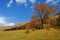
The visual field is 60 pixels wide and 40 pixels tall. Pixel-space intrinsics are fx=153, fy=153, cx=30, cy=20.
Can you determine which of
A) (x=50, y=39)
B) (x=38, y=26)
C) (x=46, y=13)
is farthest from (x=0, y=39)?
(x=46, y=13)

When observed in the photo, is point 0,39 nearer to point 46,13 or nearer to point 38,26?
point 38,26

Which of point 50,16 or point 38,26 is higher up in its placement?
point 50,16

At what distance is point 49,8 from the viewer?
39.8 m

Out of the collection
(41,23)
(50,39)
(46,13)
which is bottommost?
(50,39)

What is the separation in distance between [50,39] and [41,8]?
20025 millimetres

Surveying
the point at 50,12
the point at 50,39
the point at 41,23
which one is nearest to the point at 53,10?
the point at 50,12

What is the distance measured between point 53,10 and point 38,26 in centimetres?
636

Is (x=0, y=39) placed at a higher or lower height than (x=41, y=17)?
lower

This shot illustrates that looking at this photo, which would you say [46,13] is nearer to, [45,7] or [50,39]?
[45,7]

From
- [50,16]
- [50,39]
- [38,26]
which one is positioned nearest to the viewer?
[50,39]

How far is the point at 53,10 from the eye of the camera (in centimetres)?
4072

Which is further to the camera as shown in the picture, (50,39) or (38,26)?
(38,26)

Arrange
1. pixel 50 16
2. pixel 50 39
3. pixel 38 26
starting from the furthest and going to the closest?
1. pixel 50 16
2. pixel 38 26
3. pixel 50 39

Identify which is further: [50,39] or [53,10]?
[53,10]
